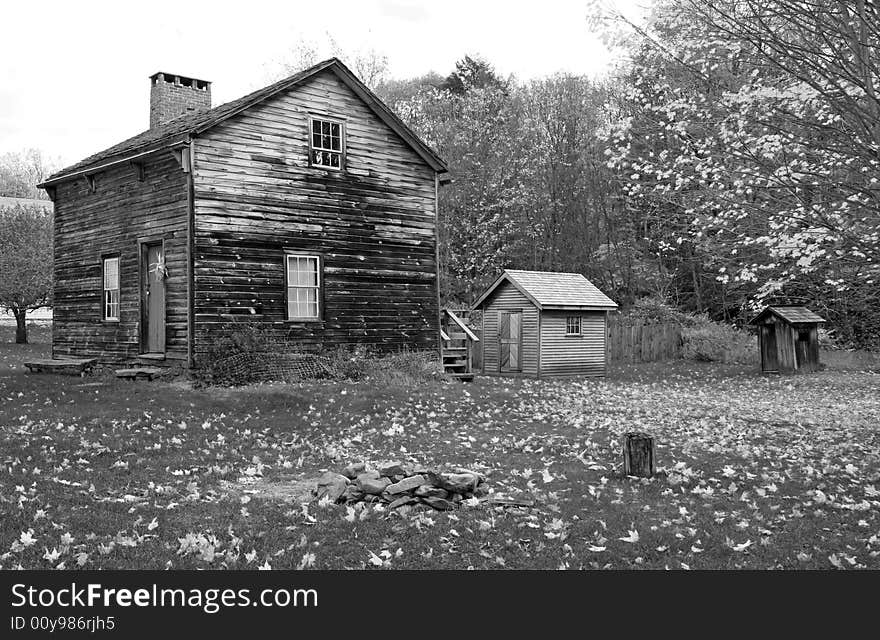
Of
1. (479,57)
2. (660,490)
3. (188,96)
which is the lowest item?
(660,490)

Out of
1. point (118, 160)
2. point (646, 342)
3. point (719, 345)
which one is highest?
point (118, 160)

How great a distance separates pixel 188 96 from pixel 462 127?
18385mm

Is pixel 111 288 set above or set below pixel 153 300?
above

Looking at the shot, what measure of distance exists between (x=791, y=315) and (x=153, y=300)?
68.4 feet

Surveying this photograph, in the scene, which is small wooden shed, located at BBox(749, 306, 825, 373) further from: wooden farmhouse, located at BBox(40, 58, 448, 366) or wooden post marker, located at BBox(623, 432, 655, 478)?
wooden post marker, located at BBox(623, 432, 655, 478)

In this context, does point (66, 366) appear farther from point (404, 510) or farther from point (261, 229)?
point (404, 510)

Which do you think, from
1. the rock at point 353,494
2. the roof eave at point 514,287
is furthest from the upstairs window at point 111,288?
the rock at point 353,494

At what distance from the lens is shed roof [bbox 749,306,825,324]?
2662 centimetres

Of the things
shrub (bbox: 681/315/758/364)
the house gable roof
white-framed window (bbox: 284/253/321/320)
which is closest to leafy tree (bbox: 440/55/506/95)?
shrub (bbox: 681/315/758/364)

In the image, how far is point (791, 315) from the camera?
2689 centimetres

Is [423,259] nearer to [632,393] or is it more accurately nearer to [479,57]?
[632,393]

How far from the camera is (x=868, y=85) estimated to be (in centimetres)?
714

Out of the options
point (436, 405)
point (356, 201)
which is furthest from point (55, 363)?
point (436, 405)

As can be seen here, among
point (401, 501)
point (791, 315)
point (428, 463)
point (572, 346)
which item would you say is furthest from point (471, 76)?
point (401, 501)
